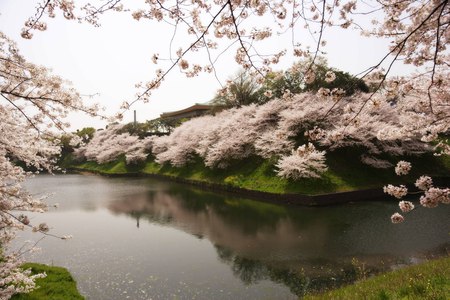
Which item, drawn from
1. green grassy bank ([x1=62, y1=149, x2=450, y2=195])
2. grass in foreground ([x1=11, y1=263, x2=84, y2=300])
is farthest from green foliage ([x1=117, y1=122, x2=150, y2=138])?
grass in foreground ([x1=11, y1=263, x2=84, y2=300])

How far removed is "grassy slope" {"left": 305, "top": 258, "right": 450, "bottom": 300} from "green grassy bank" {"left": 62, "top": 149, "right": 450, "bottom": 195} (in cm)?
1084

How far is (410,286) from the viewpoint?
217 inches

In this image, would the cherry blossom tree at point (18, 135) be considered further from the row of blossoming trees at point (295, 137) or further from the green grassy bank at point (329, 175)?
the green grassy bank at point (329, 175)

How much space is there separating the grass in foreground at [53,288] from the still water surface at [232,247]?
97 centimetres

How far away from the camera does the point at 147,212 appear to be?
17453mm

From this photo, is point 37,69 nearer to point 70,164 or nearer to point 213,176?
point 213,176

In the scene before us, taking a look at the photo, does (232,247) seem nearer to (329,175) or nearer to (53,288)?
(53,288)

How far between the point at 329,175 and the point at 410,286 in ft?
47.8

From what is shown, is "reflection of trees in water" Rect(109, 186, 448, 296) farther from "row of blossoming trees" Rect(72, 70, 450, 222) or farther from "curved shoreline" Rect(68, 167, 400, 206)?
"row of blossoming trees" Rect(72, 70, 450, 222)

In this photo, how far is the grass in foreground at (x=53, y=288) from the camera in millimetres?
6105

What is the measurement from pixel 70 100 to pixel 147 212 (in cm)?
1326

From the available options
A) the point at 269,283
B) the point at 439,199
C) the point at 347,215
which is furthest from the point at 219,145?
the point at 439,199

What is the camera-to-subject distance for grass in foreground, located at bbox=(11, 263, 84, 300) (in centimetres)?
611

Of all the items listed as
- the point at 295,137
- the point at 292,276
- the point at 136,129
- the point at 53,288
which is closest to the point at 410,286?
the point at 292,276
